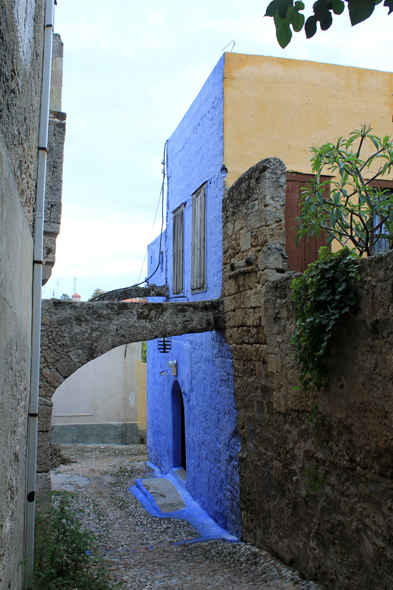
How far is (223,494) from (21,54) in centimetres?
528

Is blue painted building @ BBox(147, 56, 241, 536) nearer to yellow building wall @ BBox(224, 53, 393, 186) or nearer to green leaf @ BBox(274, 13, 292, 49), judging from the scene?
yellow building wall @ BBox(224, 53, 393, 186)

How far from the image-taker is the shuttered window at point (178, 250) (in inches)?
325

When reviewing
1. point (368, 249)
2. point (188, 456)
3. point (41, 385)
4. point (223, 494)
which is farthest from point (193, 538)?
point (368, 249)

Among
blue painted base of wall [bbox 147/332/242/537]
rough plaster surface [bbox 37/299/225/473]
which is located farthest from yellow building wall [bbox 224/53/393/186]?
blue painted base of wall [bbox 147/332/242/537]

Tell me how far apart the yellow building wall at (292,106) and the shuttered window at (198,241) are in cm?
93

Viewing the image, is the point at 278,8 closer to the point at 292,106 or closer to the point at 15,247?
the point at 15,247

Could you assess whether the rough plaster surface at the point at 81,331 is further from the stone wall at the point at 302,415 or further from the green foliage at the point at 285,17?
the green foliage at the point at 285,17

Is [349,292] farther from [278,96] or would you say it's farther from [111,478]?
[111,478]

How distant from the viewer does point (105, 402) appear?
14.8m

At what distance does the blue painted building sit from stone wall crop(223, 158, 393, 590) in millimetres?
477

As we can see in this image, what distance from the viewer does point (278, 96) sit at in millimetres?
6617

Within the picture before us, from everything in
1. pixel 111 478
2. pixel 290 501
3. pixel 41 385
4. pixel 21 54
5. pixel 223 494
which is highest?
pixel 21 54

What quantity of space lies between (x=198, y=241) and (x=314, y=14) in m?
5.23

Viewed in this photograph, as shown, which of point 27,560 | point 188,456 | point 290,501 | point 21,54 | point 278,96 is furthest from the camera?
point 188,456
